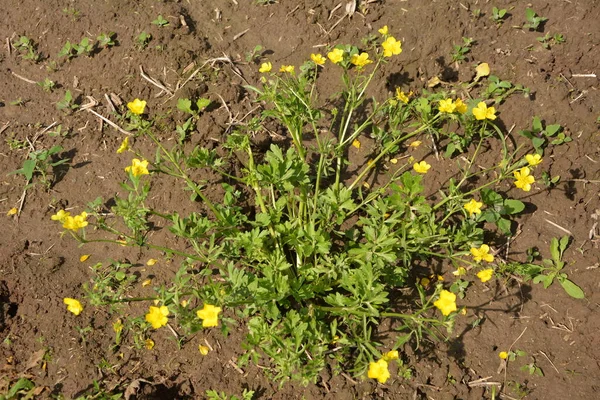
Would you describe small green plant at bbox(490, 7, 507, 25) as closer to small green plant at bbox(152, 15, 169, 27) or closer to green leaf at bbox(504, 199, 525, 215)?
green leaf at bbox(504, 199, 525, 215)

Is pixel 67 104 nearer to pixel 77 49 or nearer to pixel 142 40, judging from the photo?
pixel 77 49

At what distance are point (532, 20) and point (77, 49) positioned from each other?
3.44 meters

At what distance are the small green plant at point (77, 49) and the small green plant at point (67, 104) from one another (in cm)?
36

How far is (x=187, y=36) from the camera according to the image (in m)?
3.89

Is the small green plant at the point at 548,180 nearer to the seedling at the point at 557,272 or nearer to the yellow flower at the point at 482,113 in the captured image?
the seedling at the point at 557,272

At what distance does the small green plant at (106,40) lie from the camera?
382 cm

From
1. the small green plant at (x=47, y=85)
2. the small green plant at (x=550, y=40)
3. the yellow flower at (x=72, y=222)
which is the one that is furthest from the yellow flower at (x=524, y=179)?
the small green plant at (x=47, y=85)

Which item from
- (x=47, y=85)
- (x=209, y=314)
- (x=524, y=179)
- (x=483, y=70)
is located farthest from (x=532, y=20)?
(x=47, y=85)

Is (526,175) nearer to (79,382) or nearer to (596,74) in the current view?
(596,74)

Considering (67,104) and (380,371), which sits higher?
(67,104)

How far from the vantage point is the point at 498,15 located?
379 cm

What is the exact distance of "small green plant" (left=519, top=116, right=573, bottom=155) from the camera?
3.38 meters

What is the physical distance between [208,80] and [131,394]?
220 cm

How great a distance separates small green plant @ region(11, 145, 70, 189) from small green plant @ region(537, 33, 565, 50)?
11.6 feet
